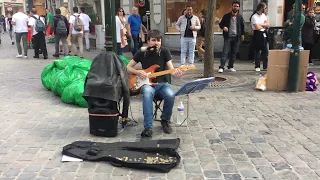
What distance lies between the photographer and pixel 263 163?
3.79 metres

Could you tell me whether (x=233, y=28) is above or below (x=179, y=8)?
below

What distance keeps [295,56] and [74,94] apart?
425 cm

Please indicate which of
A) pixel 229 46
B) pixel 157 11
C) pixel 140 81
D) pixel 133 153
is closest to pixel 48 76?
pixel 140 81

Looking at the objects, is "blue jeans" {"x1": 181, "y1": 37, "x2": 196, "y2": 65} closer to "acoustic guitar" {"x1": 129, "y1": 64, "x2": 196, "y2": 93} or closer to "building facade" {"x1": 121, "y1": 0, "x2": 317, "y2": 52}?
"building facade" {"x1": 121, "y1": 0, "x2": 317, "y2": 52}

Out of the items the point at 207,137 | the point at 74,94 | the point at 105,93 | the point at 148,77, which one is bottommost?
the point at 207,137

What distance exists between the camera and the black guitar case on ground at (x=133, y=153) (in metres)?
3.72

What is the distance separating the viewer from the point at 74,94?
244 inches

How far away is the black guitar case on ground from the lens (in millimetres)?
3720

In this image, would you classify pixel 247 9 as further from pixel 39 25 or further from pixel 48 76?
pixel 39 25

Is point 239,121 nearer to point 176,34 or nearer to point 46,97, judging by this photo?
point 46,97

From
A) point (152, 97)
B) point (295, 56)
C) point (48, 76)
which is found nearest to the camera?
point (152, 97)

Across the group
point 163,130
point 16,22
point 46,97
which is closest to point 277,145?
point 163,130

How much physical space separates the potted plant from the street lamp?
13.9 ft

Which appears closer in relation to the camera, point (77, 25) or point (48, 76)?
point (48, 76)
